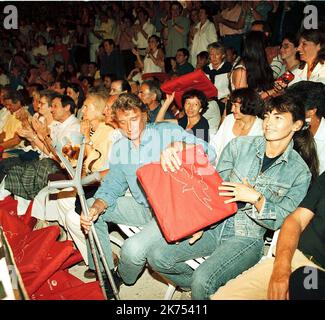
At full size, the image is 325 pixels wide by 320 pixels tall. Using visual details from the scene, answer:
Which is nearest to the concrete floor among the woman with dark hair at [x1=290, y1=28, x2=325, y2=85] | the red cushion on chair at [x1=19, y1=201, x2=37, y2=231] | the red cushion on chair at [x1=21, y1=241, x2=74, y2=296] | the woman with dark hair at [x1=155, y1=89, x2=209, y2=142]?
the red cushion on chair at [x1=21, y1=241, x2=74, y2=296]

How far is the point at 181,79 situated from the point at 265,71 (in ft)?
2.84

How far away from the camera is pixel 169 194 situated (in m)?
2.38

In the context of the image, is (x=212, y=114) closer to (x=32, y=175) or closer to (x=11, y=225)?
(x=32, y=175)

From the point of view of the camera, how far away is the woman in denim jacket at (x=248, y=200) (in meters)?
2.33

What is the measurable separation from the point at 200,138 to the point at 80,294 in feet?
6.17

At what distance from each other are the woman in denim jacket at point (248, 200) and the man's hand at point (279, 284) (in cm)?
→ 33

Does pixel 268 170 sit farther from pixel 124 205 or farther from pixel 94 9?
pixel 94 9

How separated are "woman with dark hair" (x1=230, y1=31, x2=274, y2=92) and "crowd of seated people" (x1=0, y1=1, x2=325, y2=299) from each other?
1 cm

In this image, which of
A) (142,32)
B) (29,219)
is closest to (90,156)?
(29,219)

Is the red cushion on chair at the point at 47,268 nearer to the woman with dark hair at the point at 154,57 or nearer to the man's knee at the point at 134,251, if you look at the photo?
the man's knee at the point at 134,251

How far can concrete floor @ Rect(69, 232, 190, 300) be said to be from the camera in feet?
9.78

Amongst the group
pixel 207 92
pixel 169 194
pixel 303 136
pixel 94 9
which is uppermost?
pixel 94 9

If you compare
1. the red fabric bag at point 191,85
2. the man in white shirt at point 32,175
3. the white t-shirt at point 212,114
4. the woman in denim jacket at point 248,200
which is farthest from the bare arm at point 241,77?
the man in white shirt at point 32,175
